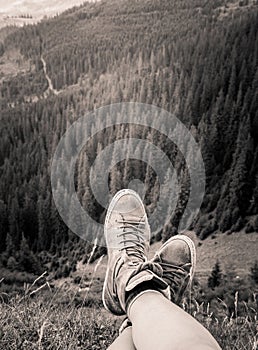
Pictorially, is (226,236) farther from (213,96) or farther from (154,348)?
(154,348)

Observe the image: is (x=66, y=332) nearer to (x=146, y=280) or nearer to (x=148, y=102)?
(x=146, y=280)

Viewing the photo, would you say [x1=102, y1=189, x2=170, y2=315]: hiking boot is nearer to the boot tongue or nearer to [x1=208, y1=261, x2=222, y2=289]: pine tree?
the boot tongue

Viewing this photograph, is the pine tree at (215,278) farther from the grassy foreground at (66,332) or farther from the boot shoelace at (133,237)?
the grassy foreground at (66,332)

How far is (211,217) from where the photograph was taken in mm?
61219

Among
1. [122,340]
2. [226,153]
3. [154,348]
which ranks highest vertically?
[154,348]

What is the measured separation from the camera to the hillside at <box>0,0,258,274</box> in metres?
63.7

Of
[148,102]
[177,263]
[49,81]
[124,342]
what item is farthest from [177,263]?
[49,81]

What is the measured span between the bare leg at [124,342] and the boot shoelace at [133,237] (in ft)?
3.67

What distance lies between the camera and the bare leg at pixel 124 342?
2217 millimetres

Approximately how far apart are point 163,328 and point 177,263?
4.69 ft

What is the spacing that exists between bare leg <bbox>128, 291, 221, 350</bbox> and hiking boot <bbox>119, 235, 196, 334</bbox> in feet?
2.59

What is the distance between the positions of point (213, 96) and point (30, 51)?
91.1 metres

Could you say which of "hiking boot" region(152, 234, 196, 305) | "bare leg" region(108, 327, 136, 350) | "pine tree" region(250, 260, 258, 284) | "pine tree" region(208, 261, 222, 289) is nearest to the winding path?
"pine tree" region(208, 261, 222, 289)

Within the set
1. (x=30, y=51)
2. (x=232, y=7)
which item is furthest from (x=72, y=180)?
(x=30, y=51)
